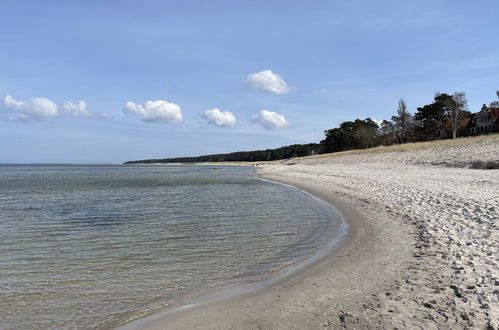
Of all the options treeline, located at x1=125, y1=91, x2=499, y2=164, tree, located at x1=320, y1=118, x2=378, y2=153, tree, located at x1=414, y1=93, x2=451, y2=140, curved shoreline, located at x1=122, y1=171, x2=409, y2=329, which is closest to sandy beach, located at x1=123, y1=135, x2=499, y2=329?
curved shoreline, located at x1=122, y1=171, x2=409, y2=329

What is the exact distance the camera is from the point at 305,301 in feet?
17.4

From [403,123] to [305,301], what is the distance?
80.5 meters

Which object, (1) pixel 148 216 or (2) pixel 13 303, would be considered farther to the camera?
(1) pixel 148 216

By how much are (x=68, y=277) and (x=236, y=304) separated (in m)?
3.96

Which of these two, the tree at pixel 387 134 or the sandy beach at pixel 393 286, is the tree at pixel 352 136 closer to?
the tree at pixel 387 134

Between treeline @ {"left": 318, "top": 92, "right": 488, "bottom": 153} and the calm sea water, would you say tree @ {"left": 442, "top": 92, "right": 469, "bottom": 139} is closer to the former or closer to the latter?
treeline @ {"left": 318, "top": 92, "right": 488, "bottom": 153}

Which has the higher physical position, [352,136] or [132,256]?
[352,136]

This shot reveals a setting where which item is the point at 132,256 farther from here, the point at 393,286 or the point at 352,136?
the point at 352,136

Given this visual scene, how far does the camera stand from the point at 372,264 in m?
7.00

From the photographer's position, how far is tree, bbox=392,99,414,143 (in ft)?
248

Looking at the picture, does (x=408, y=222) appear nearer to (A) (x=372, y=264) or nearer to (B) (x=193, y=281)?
(A) (x=372, y=264)

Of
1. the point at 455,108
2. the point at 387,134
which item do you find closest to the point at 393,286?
the point at 455,108

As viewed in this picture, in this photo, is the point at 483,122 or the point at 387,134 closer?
the point at 483,122

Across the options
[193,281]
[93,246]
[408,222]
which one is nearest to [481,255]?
[408,222]
